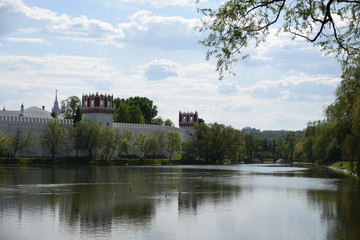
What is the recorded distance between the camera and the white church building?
230 ft

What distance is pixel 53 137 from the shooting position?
231 feet

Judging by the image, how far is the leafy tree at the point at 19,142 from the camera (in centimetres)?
6625

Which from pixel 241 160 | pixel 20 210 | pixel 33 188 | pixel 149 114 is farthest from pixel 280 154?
pixel 20 210

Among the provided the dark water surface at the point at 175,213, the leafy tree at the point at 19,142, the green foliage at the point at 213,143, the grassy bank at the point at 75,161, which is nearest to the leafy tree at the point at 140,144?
the grassy bank at the point at 75,161

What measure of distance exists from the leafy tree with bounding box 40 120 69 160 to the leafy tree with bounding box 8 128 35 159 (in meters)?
2.39

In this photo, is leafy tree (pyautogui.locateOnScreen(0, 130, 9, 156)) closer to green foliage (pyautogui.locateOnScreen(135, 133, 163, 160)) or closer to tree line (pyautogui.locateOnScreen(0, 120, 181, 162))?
tree line (pyautogui.locateOnScreen(0, 120, 181, 162))

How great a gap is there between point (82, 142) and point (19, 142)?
385 inches

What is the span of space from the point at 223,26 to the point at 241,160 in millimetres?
100362

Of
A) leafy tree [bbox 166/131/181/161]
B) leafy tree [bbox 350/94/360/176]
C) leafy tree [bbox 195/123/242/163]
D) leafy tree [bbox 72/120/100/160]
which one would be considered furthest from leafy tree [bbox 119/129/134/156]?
leafy tree [bbox 350/94/360/176]

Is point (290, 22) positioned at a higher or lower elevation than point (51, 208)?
higher

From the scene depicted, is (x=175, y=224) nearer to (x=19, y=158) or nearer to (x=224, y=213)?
(x=224, y=213)

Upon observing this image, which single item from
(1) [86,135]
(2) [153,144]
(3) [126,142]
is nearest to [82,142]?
(1) [86,135]

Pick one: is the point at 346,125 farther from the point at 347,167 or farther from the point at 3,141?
A: the point at 3,141

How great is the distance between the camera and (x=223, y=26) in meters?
11.0
